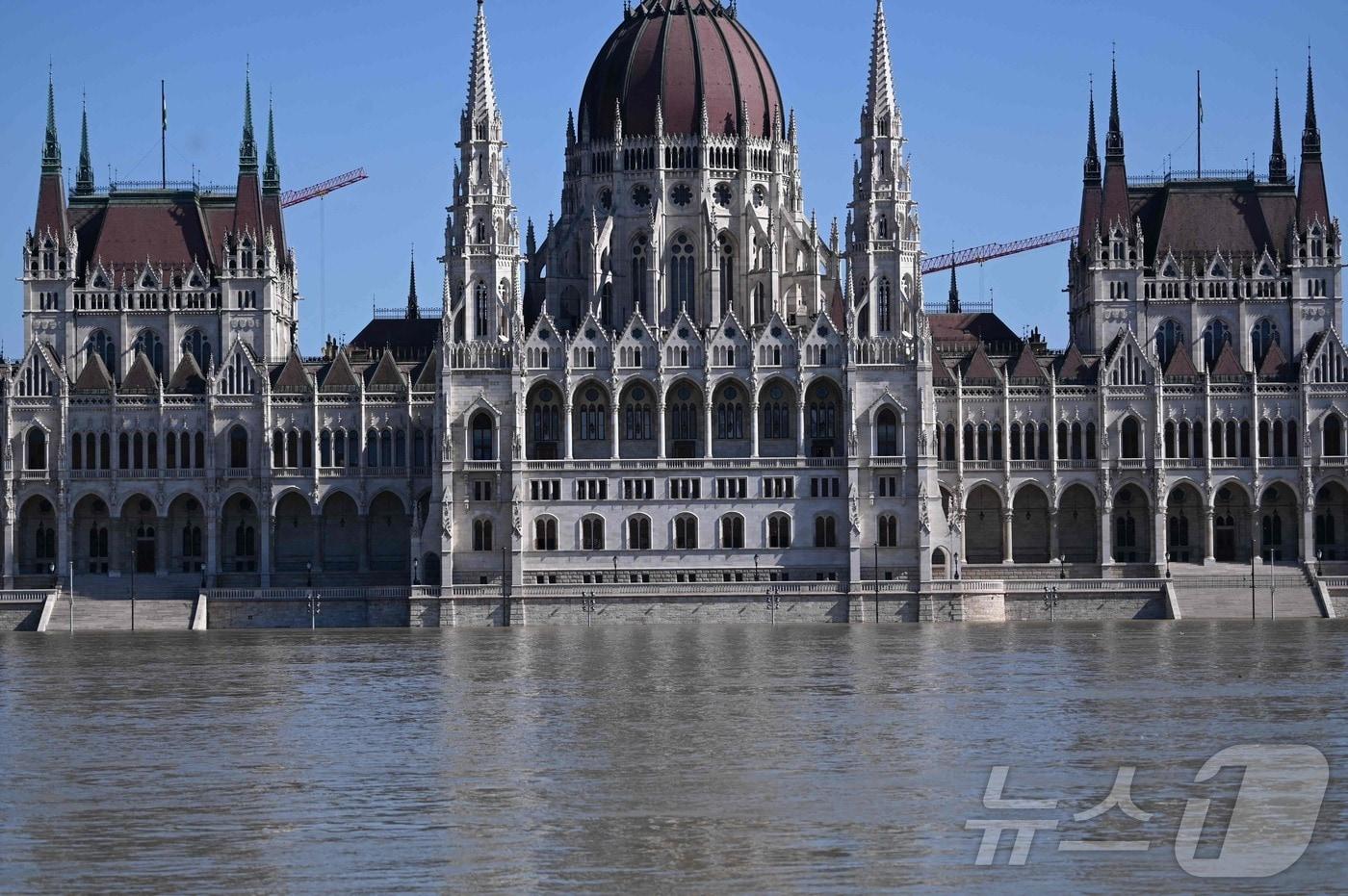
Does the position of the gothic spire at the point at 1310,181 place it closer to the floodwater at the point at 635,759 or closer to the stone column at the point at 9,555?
the floodwater at the point at 635,759

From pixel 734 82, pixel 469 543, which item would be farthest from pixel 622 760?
pixel 734 82

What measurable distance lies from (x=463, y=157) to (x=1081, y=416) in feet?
125

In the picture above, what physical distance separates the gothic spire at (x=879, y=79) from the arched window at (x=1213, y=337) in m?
24.0

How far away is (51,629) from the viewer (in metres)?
141

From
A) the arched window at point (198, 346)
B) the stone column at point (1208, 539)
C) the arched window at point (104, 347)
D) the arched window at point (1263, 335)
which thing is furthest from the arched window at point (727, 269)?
the arched window at point (104, 347)

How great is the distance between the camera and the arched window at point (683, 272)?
161 meters

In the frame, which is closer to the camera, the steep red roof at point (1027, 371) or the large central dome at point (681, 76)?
the steep red roof at point (1027, 371)

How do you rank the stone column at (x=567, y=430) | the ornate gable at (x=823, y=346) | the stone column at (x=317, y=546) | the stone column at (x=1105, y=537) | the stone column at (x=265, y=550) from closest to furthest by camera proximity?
1. the stone column at (x=567, y=430)
2. the ornate gable at (x=823, y=346)
3. the stone column at (x=1105, y=537)
4. the stone column at (x=265, y=550)
5. the stone column at (x=317, y=546)

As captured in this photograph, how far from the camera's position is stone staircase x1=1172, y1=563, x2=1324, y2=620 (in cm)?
14162

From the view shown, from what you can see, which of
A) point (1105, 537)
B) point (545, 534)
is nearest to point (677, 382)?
point (545, 534)

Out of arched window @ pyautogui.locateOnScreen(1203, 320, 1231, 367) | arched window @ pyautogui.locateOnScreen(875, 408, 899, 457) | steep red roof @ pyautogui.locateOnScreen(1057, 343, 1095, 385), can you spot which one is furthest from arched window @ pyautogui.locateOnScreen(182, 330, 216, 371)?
arched window @ pyautogui.locateOnScreen(1203, 320, 1231, 367)

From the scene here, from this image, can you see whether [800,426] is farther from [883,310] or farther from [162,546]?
[162,546]

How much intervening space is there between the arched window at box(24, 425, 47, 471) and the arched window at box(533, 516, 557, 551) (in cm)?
2884

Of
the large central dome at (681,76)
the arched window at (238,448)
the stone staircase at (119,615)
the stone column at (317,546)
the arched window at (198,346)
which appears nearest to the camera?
the stone staircase at (119,615)
